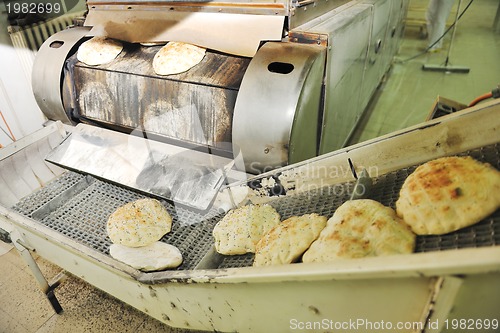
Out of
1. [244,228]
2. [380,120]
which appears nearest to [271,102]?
[244,228]

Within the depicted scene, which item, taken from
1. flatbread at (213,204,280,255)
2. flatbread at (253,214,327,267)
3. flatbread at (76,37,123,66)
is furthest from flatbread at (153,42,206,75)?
flatbread at (253,214,327,267)

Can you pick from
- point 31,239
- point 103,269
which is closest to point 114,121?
point 31,239

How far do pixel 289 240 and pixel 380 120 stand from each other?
3.26m

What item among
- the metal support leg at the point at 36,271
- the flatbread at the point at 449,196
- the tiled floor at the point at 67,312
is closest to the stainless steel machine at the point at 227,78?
the flatbread at the point at 449,196

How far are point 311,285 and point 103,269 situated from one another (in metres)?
0.96

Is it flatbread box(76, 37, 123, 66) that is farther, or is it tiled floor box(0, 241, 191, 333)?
flatbread box(76, 37, 123, 66)

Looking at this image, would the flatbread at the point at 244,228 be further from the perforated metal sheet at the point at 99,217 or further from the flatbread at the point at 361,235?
the flatbread at the point at 361,235

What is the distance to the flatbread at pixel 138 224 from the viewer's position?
169 centimetres

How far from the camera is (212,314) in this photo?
1.21 metres

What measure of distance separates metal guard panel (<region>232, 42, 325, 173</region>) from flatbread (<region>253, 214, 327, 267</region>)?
46 cm

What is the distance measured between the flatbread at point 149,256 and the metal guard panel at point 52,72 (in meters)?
1.44

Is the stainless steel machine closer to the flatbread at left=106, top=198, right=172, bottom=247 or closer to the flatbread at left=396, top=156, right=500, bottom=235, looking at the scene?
the flatbread at left=106, top=198, right=172, bottom=247

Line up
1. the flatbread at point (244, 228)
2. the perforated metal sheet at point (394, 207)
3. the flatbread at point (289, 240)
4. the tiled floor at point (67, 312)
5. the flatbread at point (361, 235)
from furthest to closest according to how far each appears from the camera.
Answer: the tiled floor at point (67, 312), the flatbread at point (244, 228), the flatbread at point (289, 240), the flatbread at point (361, 235), the perforated metal sheet at point (394, 207)

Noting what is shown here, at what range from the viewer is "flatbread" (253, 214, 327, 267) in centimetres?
126
